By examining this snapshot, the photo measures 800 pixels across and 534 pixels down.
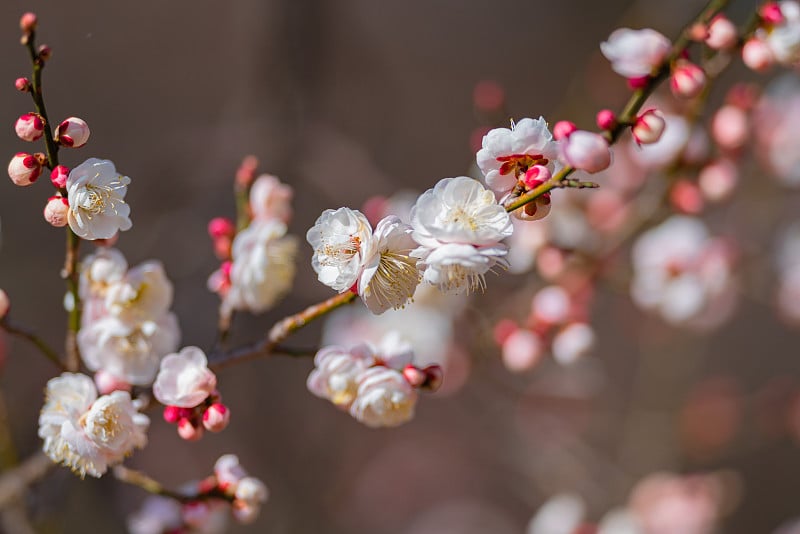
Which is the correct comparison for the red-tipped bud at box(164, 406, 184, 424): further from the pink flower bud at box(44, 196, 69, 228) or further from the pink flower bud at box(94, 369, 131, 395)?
the pink flower bud at box(44, 196, 69, 228)

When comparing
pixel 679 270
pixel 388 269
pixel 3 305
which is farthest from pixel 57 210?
pixel 679 270

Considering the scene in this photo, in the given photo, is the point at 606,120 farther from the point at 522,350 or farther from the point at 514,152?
the point at 522,350

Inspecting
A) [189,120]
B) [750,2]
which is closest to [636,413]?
[750,2]

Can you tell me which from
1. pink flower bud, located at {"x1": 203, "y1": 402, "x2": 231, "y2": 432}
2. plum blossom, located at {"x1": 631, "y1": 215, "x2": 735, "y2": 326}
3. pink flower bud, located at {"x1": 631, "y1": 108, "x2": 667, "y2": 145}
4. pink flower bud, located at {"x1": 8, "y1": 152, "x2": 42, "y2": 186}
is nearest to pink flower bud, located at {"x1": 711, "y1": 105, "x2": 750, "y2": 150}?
plum blossom, located at {"x1": 631, "y1": 215, "x2": 735, "y2": 326}

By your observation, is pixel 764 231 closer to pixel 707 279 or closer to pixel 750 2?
pixel 707 279

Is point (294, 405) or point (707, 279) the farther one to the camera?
point (294, 405)
